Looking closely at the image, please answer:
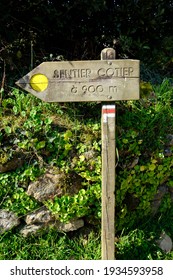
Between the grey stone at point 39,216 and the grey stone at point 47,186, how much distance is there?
11 cm

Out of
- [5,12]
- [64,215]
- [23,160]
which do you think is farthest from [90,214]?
[5,12]

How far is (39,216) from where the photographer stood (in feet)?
10.3

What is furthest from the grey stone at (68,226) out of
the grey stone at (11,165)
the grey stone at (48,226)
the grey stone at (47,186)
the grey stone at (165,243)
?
the grey stone at (165,243)

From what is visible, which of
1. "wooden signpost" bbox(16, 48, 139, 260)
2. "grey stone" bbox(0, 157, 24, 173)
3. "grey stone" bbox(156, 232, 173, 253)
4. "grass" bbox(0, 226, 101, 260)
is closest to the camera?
"wooden signpost" bbox(16, 48, 139, 260)

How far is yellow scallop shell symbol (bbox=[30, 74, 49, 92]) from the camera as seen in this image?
9.22 feet

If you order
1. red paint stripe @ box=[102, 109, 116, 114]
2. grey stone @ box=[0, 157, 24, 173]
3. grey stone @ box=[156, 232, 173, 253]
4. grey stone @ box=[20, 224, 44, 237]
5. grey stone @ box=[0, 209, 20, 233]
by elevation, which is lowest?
grey stone @ box=[156, 232, 173, 253]

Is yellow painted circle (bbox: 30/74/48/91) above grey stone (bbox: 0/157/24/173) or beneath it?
above

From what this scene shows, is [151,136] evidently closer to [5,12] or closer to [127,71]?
[127,71]

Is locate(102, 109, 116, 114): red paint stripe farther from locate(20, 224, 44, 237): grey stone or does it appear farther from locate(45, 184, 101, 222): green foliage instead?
locate(20, 224, 44, 237): grey stone

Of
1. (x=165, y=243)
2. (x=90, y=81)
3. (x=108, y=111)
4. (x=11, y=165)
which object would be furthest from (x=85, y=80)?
(x=165, y=243)

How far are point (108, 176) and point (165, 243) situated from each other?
3.45ft

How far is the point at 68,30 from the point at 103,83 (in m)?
Answer: 1.83

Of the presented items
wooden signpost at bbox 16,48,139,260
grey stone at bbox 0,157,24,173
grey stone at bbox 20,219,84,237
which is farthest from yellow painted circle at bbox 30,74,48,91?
grey stone at bbox 20,219,84,237

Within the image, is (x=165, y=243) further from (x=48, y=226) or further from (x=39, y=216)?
(x=39, y=216)
